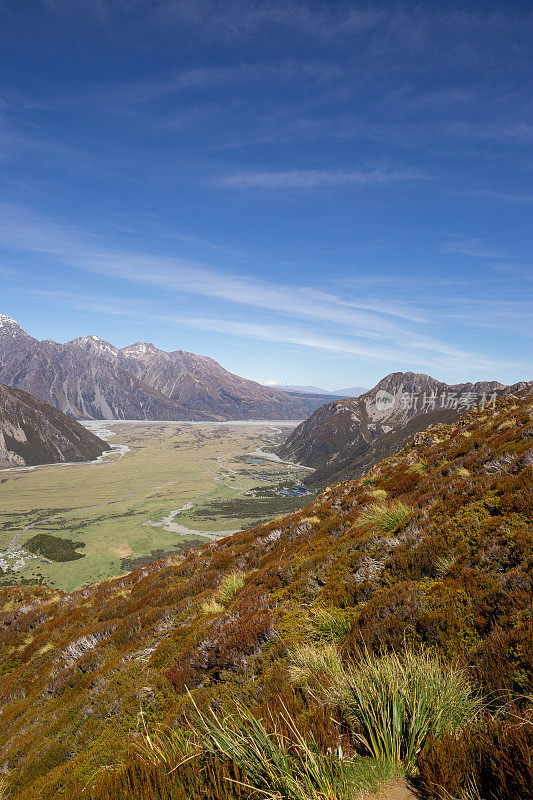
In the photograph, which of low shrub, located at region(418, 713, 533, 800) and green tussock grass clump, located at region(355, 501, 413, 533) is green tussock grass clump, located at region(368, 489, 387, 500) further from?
low shrub, located at region(418, 713, 533, 800)

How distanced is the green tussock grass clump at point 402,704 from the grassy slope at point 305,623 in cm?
42

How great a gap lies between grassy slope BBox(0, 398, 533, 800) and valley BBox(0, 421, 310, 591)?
40230 millimetres

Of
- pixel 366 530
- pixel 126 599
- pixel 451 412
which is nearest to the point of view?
pixel 366 530

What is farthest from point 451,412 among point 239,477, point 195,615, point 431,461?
point 195,615

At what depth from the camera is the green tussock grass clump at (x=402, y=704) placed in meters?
3.34

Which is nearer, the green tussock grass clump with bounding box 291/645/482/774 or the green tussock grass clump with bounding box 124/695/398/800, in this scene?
the green tussock grass clump with bounding box 124/695/398/800

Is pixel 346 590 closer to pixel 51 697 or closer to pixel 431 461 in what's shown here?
pixel 51 697

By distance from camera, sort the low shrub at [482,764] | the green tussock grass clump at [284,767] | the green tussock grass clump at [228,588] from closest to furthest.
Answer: the low shrub at [482,764] → the green tussock grass clump at [284,767] → the green tussock grass clump at [228,588]

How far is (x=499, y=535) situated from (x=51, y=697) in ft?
43.6

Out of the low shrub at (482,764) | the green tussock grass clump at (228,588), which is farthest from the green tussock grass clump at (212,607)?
the low shrub at (482,764)

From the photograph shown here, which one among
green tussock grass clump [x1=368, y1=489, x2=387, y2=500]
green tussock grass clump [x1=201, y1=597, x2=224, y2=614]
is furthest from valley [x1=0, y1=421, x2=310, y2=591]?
green tussock grass clump [x1=201, y1=597, x2=224, y2=614]

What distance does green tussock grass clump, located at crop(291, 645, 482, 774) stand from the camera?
334cm

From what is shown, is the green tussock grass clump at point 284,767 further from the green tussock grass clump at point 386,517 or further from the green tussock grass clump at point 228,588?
the green tussock grass clump at point 228,588

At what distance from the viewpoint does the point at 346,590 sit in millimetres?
7883
